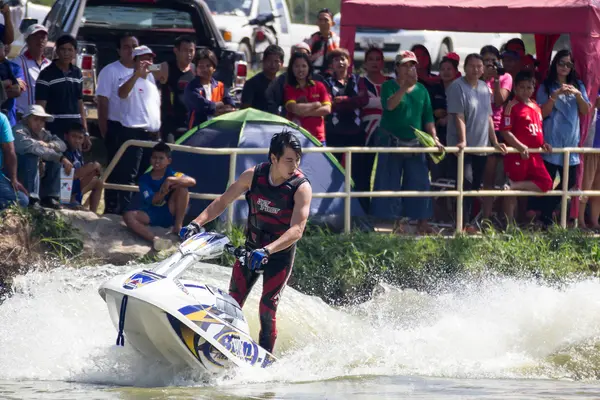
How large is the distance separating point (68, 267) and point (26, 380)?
275 cm

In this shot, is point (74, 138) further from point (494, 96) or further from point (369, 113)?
point (494, 96)

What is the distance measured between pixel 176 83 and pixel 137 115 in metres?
0.72

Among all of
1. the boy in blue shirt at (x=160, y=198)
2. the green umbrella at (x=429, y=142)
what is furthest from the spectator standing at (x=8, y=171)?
the green umbrella at (x=429, y=142)

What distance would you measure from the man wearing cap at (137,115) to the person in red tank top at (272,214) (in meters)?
3.72

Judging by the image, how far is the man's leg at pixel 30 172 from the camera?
10.8 m

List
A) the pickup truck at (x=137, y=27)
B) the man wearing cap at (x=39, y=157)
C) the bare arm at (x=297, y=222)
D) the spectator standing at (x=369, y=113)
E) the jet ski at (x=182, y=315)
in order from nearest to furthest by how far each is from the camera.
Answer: the jet ski at (x=182, y=315)
the bare arm at (x=297, y=222)
the man wearing cap at (x=39, y=157)
the spectator standing at (x=369, y=113)
the pickup truck at (x=137, y=27)

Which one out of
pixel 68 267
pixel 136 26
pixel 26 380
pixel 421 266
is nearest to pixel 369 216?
pixel 421 266

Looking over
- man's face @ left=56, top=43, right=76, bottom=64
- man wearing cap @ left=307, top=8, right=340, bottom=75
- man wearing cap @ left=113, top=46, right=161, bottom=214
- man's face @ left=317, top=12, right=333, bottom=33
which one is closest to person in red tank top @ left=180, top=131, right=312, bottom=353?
man wearing cap @ left=113, top=46, right=161, bottom=214

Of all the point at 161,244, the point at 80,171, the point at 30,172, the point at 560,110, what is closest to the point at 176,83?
the point at 80,171

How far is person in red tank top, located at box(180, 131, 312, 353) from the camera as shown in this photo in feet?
25.9

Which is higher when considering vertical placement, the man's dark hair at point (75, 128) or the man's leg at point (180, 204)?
the man's dark hair at point (75, 128)

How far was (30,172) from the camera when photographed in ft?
35.4

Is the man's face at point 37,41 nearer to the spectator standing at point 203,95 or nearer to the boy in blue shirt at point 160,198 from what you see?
the spectator standing at point 203,95

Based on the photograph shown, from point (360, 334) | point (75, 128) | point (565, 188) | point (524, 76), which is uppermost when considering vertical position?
point (524, 76)
